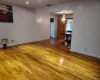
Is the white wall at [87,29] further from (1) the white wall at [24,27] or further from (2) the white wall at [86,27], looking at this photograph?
(1) the white wall at [24,27]

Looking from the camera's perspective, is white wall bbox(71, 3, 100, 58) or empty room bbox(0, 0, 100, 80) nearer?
empty room bbox(0, 0, 100, 80)

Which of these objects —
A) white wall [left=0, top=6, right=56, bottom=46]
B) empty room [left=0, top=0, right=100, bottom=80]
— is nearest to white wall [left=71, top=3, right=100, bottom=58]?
empty room [left=0, top=0, right=100, bottom=80]

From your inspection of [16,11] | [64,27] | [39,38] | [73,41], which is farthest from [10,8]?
[64,27]

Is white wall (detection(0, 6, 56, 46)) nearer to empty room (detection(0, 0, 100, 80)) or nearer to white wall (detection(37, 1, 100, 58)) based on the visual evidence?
empty room (detection(0, 0, 100, 80))

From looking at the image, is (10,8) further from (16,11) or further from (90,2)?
(90,2)

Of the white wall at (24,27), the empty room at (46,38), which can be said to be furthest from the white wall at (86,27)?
the white wall at (24,27)

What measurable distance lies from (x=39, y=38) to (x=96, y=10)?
474cm

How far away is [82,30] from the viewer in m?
3.98

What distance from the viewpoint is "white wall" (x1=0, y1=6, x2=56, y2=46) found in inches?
196

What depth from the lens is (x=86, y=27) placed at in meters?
3.85

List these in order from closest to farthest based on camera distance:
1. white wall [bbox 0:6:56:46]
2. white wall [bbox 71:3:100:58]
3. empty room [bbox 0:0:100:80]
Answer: empty room [bbox 0:0:100:80]
white wall [bbox 71:3:100:58]
white wall [bbox 0:6:56:46]

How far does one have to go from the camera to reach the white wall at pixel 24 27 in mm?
4981

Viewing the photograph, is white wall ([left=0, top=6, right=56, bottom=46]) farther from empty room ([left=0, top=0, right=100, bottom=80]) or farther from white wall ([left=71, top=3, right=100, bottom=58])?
white wall ([left=71, top=3, right=100, bottom=58])

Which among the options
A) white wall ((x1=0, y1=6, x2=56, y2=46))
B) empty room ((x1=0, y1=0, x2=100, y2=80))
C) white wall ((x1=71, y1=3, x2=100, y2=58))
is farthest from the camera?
white wall ((x1=0, y1=6, x2=56, y2=46))
